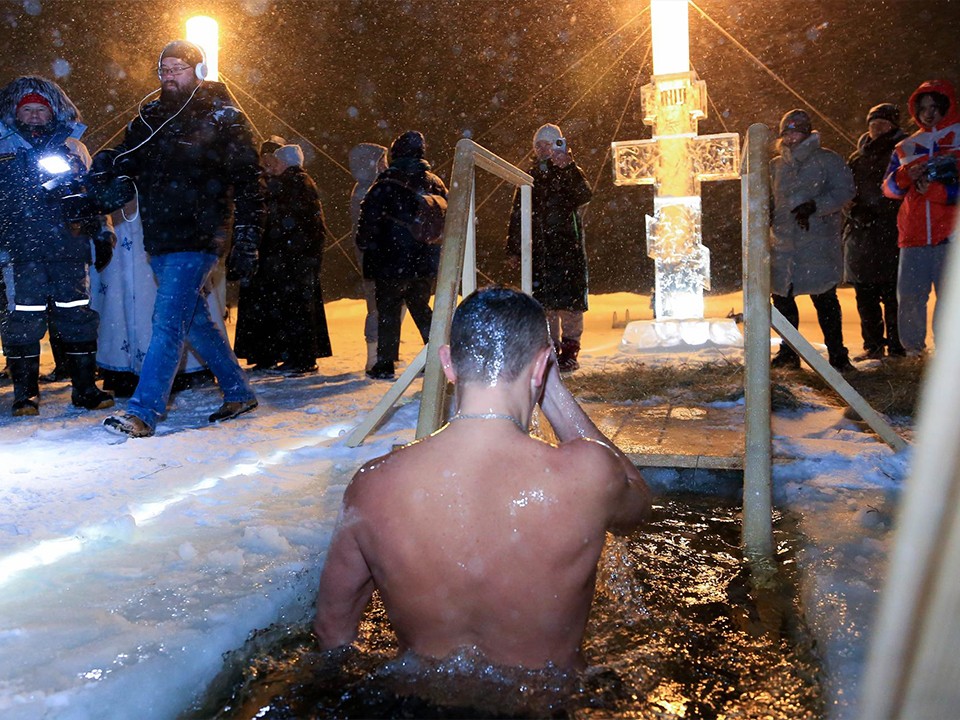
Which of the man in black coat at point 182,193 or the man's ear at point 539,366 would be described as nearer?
the man's ear at point 539,366

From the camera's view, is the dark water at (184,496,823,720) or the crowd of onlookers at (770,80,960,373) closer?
the dark water at (184,496,823,720)

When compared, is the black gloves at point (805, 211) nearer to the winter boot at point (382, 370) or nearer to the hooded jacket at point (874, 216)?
the hooded jacket at point (874, 216)

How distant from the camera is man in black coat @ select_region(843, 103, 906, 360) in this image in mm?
6297

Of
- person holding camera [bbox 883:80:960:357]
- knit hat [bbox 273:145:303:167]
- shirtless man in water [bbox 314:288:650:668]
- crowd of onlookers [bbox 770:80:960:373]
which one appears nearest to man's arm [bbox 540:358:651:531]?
shirtless man in water [bbox 314:288:650:668]

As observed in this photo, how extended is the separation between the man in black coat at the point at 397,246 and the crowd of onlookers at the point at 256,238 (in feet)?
0.04

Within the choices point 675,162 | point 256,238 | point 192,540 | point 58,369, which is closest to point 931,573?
point 192,540

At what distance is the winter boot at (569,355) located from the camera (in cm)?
633

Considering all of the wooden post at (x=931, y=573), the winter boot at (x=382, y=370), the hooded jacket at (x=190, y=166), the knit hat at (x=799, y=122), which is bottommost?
the winter boot at (x=382, y=370)

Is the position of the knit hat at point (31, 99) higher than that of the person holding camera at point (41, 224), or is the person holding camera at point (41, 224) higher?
the knit hat at point (31, 99)

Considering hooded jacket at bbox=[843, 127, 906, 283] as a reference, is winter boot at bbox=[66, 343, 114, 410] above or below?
below

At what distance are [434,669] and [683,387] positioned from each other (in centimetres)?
403

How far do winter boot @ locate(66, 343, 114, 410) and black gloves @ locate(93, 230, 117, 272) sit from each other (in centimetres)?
55

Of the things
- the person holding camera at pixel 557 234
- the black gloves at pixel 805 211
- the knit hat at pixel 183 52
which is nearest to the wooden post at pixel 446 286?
the knit hat at pixel 183 52

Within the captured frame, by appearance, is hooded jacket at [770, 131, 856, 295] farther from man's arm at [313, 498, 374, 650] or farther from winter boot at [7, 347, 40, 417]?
winter boot at [7, 347, 40, 417]
